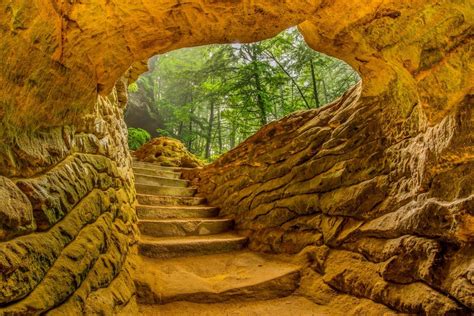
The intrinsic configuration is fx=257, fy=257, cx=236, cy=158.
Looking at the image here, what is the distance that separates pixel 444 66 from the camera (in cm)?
180

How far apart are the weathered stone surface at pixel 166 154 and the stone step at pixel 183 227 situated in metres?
3.70

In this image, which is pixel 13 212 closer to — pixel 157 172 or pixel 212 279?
pixel 212 279

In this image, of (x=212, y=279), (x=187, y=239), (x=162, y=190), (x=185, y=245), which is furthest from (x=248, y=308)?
(x=162, y=190)

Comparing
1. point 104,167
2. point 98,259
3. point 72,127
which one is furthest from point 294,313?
point 72,127

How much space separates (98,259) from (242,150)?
3.36 metres

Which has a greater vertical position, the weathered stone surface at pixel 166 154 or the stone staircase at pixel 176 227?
the weathered stone surface at pixel 166 154

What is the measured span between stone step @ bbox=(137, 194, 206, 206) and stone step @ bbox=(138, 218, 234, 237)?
704 mm

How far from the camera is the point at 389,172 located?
2.45 m

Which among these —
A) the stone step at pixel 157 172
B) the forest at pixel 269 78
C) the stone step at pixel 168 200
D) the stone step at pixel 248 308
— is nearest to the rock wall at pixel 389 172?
the stone step at pixel 248 308

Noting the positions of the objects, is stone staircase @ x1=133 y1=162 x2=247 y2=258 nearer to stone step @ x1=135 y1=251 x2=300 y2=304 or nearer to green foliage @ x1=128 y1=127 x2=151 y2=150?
stone step @ x1=135 y1=251 x2=300 y2=304

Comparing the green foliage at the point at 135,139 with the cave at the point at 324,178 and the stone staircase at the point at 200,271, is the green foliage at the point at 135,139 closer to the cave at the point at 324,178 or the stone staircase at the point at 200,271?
the stone staircase at the point at 200,271

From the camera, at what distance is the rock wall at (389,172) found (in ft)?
5.57

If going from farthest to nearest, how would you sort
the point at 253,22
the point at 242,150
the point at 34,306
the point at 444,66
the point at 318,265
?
the point at 242,150 → the point at 318,265 → the point at 253,22 → the point at 444,66 → the point at 34,306

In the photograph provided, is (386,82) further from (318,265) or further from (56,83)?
(56,83)
